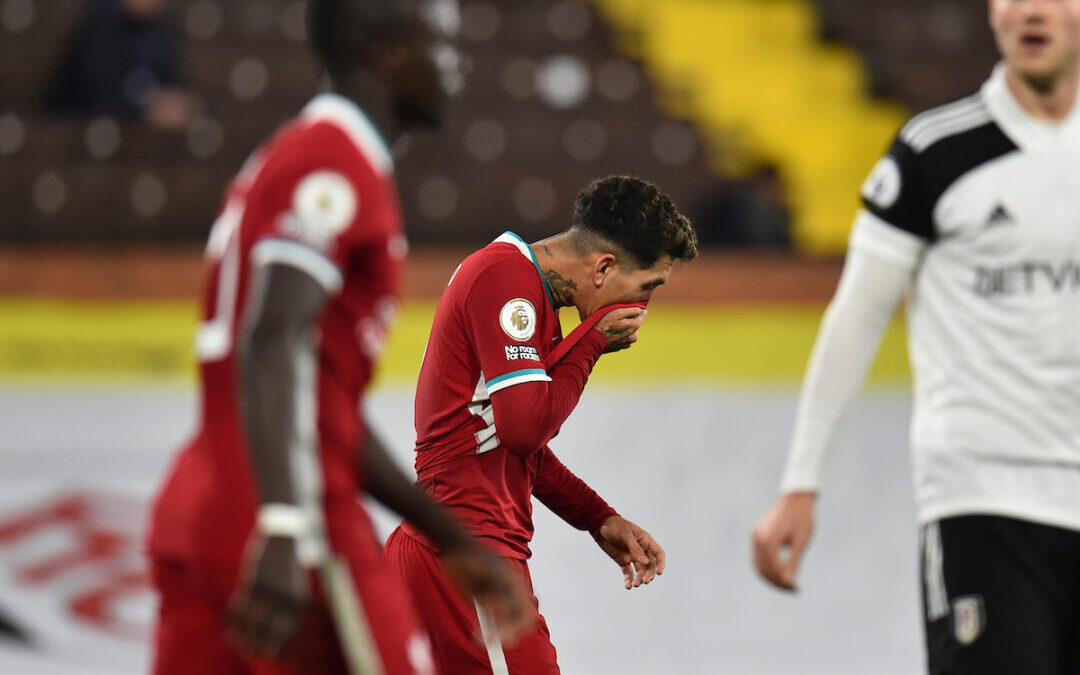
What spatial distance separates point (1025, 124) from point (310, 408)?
1754mm

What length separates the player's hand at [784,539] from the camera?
296 centimetres

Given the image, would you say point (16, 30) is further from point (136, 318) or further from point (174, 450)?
point (174, 450)

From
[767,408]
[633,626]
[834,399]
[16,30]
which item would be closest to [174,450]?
[633,626]

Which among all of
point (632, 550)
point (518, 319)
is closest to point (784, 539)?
point (632, 550)

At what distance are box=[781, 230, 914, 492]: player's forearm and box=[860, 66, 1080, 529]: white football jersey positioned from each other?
0.08m

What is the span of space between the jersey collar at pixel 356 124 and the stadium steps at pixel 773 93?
21.9 feet

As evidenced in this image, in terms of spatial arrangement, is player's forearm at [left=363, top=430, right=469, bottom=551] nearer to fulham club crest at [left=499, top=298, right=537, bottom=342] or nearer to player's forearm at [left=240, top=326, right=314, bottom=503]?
player's forearm at [left=240, top=326, right=314, bottom=503]

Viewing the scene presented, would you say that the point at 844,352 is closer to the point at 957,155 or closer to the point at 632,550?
the point at 957,155

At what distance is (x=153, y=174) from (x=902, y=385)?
3984 millimetres

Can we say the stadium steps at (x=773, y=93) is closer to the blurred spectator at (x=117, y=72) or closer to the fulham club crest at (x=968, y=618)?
the blurred spectator at (x=117, y=72)

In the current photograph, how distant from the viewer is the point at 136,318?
21.5ft

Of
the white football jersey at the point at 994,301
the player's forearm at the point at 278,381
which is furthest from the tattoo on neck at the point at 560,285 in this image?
the player's forearm at the point at 278,381

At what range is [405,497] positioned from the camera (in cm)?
228

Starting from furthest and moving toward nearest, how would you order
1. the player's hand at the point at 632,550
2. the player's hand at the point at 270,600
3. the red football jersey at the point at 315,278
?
1. the player's hand at the point at 632,550
2. the red football jersey at the point at 315,278
3. the player's hand at the point at 270,600
